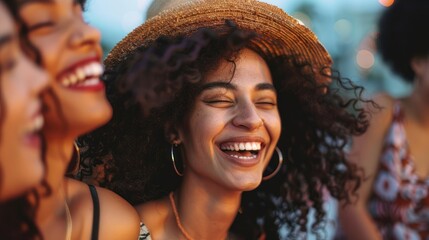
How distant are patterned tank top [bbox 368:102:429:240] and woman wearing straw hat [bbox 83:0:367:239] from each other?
0.42m

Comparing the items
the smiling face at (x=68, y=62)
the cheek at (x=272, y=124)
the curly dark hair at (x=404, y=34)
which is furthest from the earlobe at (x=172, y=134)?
the curly dark hair at (x=404, y=34)

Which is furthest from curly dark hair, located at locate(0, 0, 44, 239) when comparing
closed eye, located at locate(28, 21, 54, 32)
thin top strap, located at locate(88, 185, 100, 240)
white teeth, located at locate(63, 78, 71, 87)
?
thin top strap, located at locate(88, 185, 100, 240)

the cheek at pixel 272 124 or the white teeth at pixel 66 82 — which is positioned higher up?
the cheek at pixel 272 124

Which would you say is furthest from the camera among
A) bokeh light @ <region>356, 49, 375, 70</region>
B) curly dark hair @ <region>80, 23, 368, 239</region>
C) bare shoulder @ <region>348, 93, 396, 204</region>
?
bokeh light @ <region>356, 49, 375, 70</region>

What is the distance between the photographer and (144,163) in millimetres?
3168

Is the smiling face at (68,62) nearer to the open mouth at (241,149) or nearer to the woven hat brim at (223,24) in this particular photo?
the woven hat brim at (223,24)

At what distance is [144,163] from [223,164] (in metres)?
0.47

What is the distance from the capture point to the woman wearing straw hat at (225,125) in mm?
2852

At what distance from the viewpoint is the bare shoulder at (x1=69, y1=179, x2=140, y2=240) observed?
247 cm

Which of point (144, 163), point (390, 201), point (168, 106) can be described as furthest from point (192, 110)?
point (390, 201)

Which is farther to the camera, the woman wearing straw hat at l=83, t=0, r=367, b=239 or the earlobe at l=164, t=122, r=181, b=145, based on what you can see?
the earlobe at l=164, t=122, r=181, b=145

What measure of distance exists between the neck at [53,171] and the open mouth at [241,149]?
86cm

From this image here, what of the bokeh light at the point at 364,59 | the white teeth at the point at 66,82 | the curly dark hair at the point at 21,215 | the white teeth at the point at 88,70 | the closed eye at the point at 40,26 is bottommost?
the curly dark hair at the point at 21,215

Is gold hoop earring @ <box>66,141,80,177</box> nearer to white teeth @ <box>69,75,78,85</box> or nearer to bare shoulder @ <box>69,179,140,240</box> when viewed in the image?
bare shoulder @ <box>69,179,140,240</box>
